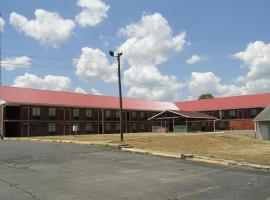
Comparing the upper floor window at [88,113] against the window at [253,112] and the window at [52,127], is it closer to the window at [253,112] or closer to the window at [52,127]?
the window at [52,127]

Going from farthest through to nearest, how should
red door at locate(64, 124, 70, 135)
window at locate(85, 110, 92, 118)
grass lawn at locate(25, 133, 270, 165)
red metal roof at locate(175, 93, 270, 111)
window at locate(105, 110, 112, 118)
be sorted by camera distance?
red metal roof at locate(175, 93, 270, 111), window at locate(105, 110, 112, 118), window at locate(85, 110, 92, 118), red door at locate(64, 124, 70, 135), grass lawn at locate(25, 133, 270, 165)

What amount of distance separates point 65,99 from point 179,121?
1849 centimetres

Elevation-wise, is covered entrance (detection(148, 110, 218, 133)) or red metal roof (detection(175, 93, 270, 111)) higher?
red metal roof (detection(175, 93, 270, 111))

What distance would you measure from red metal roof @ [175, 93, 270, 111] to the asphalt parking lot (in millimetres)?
57685

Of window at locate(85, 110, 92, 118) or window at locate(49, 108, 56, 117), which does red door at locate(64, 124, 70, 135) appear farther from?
window at locate(85, 110, 92, 118)

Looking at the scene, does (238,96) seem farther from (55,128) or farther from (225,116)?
(55,128)

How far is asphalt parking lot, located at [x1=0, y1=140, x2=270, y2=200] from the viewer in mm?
11000

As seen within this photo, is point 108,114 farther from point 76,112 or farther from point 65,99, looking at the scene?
point 65,99

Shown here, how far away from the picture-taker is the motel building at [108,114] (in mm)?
55469

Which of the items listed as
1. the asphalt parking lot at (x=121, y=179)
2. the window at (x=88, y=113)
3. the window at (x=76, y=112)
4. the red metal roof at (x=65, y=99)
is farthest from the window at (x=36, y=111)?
the asphalt parking lot at (x=121, y=179)

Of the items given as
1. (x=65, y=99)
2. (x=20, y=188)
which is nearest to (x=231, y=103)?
(x=65, y=99)

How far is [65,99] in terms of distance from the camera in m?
62.4

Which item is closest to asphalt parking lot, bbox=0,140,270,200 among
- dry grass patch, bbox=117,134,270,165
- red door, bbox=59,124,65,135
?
dry grass patch, bbox=117,134,270,165

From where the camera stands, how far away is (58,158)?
1972cm
